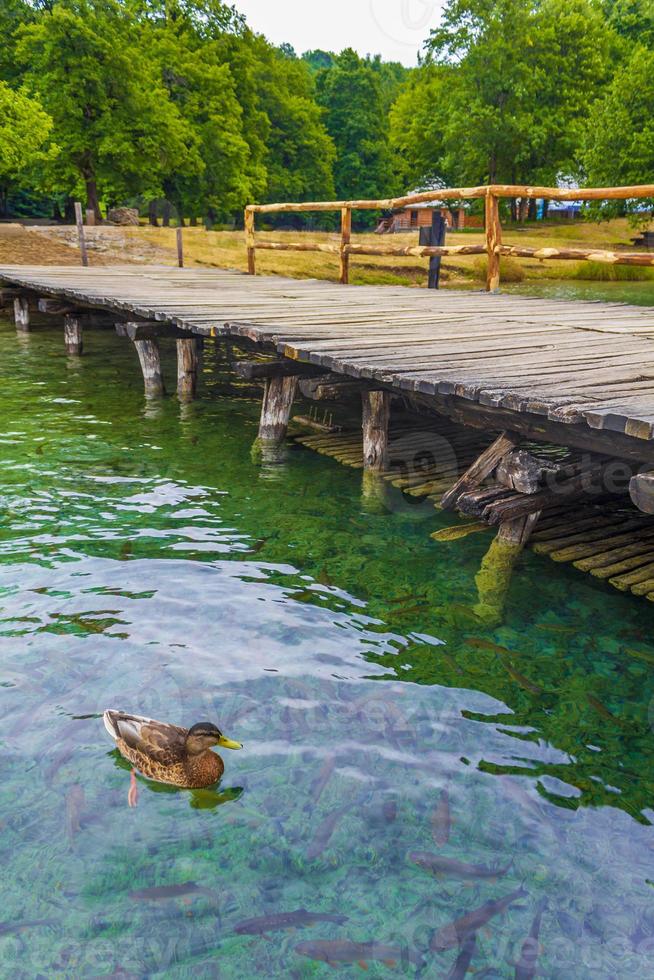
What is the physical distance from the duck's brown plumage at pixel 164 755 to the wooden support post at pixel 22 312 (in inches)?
638

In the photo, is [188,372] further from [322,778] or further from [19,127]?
[19,127]


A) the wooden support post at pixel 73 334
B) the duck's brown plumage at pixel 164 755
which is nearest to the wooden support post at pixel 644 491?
the duck's brown plumage at pixel 164 755

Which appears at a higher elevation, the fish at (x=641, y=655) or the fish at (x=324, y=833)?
the fish at (x=641, y=655)

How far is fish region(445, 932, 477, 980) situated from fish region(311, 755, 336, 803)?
0.95 metres

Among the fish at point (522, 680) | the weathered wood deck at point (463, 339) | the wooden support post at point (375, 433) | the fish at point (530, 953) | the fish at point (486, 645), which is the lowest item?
the fish at point (530, 953)

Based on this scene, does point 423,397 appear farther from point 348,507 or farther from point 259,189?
point 259,189

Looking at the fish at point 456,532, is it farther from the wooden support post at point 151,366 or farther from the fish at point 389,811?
the wooden support post at point 151,366

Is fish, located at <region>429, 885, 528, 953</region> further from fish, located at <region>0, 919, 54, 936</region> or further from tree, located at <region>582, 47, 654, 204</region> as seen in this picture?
tree, located at <region>582, 47, 654, 204</region>

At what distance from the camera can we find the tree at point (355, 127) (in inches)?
2457

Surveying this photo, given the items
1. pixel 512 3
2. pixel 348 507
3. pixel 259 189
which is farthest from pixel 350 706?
pixel 512 3

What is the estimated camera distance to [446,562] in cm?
630

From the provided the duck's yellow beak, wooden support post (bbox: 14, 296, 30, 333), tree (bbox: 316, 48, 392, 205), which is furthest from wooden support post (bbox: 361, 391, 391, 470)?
tree (bbox: 316, 48, 392, 205)

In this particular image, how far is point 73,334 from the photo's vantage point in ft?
50.5

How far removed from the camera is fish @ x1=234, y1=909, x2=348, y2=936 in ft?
10.1
